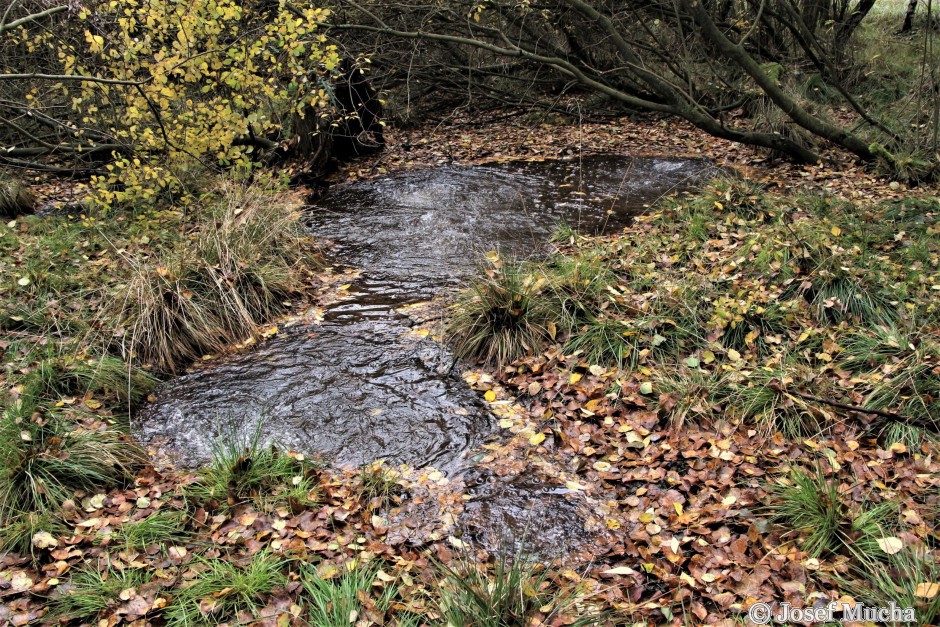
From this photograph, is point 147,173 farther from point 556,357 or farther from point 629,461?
point 629,461

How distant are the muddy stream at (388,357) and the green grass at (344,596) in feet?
2.42

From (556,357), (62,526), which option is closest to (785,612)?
(556,357)

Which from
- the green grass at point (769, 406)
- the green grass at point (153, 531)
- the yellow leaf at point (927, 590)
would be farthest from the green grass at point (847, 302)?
the green grass at point (153, 531)

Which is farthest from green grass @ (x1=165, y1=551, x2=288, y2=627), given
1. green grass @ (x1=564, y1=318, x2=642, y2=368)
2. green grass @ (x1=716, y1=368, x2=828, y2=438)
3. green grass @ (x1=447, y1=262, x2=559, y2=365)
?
green grass @ (x1=716, y1=368, x2=828, y2=438)

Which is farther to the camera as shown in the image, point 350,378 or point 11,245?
point 11,245

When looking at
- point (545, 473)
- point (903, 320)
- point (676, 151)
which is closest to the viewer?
point (545, 473)

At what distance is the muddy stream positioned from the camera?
432 cm

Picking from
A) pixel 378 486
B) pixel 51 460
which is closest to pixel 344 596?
pixel 378 486

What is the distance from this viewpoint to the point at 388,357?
Answer: 528 cm

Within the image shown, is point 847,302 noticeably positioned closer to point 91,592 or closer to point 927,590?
point 927,590

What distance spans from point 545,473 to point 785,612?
5.16 feet

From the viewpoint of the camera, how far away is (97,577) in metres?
3.12

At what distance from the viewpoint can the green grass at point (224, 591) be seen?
2.93m

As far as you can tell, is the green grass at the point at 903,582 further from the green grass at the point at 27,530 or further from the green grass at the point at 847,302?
the green grass at the point at 27,530
